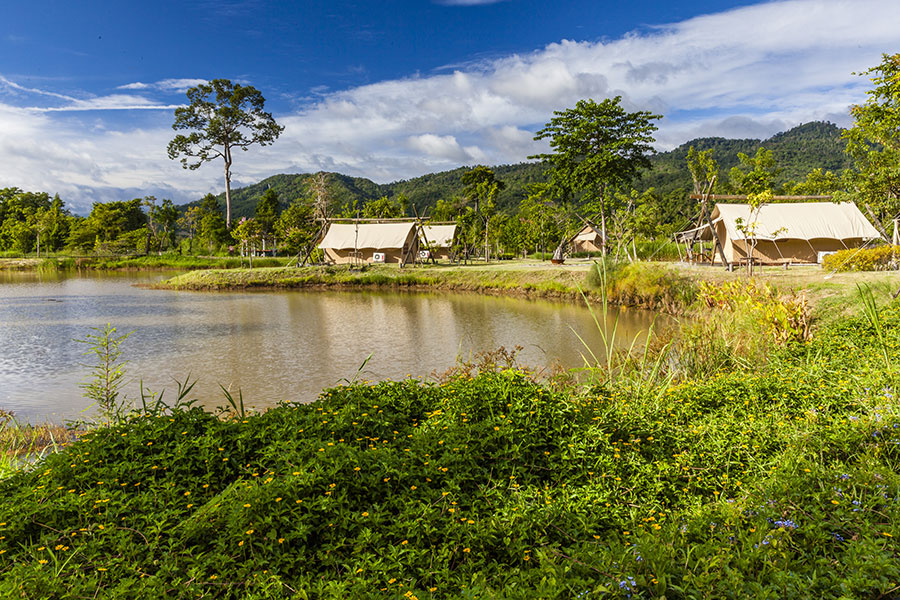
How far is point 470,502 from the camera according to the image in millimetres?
2949

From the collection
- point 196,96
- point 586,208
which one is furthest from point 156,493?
point 196,96

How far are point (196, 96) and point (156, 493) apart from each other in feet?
224

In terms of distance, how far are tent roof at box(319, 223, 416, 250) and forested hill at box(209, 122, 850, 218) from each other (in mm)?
33773

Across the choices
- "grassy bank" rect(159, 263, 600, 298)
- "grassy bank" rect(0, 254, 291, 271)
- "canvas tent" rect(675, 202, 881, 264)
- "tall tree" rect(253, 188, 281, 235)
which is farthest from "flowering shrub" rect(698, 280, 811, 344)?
"tall tree" rect(253, 188, 281, 235)

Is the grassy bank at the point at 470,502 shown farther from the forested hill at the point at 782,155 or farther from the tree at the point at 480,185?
the forested hill at the point at 782,155

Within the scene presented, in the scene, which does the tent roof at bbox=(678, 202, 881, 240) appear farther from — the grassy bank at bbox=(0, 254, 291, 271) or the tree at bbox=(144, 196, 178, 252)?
the tree at bbox=(144, 196, 178, 252)

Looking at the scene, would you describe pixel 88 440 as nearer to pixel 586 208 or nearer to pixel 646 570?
pixel 646 570

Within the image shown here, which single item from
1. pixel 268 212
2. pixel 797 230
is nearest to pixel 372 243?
pixel 268 212

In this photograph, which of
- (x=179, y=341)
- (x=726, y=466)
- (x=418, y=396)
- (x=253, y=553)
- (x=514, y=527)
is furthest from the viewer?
(x=179, y=341)

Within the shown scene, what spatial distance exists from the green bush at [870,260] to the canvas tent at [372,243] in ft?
82.7

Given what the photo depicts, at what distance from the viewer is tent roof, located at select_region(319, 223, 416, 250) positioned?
38156 millimetres

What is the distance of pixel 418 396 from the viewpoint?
4.29 meters

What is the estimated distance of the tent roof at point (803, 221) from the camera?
26500mm

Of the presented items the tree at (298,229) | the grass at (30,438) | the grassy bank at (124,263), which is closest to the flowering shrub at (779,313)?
the grass at (30,438)
